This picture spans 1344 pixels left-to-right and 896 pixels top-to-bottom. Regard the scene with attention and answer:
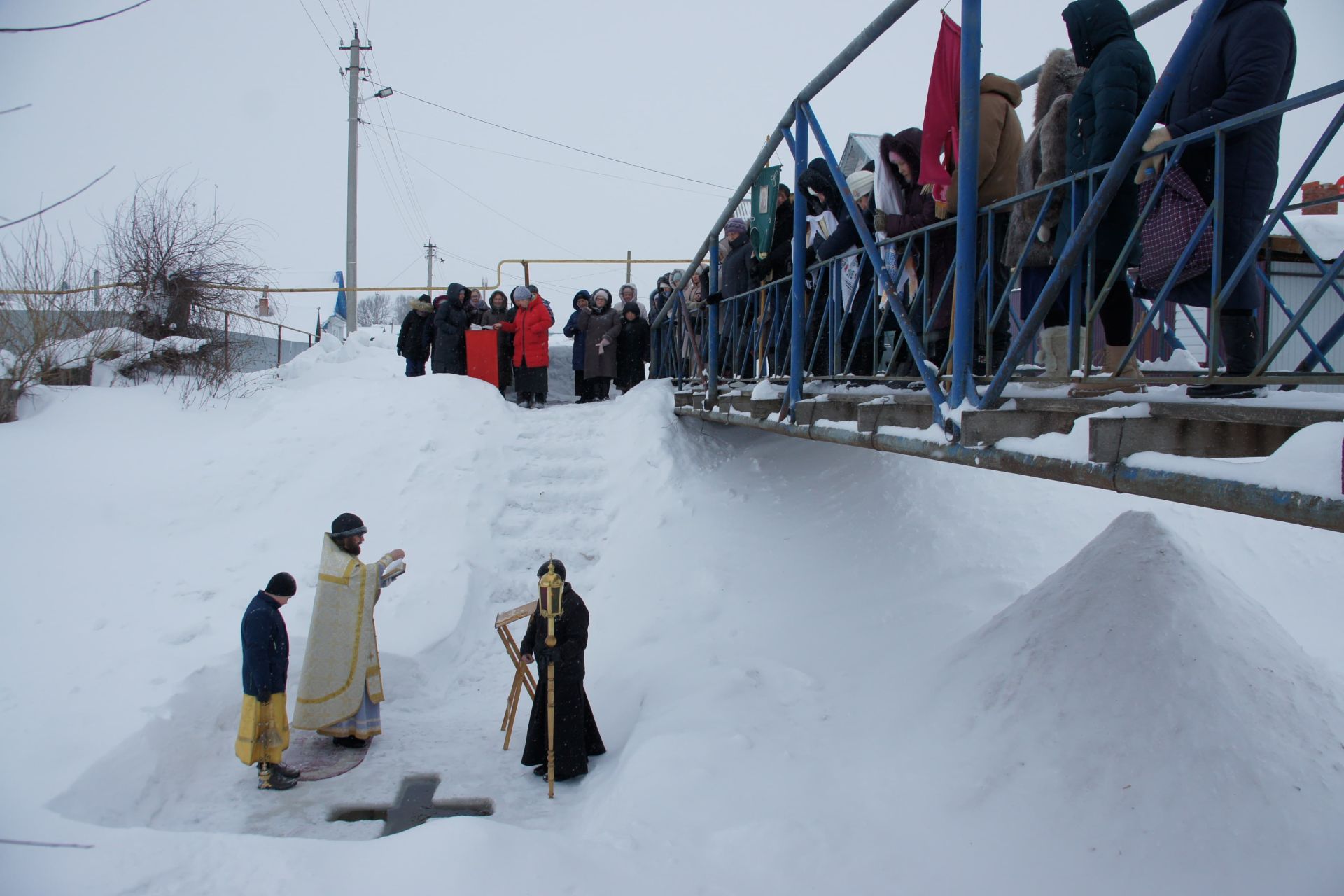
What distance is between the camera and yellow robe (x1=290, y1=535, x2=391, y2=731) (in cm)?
485

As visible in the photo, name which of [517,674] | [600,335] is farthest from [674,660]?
[600,335]

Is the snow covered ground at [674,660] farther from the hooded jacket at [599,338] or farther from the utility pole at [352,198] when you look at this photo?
the utility pole at [352,198]

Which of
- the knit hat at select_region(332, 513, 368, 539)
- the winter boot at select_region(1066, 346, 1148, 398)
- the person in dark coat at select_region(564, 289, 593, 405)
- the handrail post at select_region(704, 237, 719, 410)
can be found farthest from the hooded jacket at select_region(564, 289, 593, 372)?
the winter boot at select_region(1066, 346, 1148, 398)

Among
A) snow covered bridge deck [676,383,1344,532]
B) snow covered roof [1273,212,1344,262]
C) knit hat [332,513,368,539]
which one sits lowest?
knit hat [332,513,368,539]

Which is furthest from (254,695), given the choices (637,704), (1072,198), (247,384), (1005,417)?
(247,384)

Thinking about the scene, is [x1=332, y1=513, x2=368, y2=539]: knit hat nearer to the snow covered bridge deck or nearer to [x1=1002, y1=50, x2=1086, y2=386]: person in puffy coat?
the snow covered bridge deck

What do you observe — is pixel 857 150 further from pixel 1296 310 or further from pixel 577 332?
pixel 1296 310

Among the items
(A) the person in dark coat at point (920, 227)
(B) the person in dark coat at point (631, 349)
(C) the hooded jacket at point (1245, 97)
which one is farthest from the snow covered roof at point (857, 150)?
(C) the hooded jacket at point (1245, 97)

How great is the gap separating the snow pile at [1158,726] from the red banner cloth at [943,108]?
2.14 meters

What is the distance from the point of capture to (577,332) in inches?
392

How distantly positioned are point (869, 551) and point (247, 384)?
772 centimetres

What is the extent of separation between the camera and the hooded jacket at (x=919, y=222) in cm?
364

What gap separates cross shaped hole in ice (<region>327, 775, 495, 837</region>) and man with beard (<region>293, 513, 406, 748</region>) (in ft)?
2.50

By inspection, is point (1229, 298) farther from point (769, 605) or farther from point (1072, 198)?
point (769, 605)
